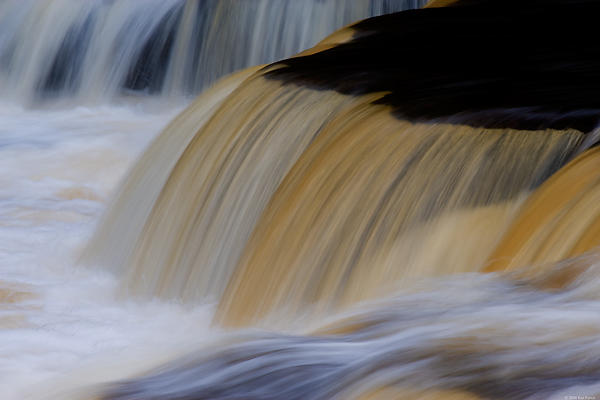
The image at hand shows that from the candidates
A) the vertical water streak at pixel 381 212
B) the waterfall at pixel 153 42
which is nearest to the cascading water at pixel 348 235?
the vertical water streak at pixel 381 212

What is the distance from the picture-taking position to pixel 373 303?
2.62 metres

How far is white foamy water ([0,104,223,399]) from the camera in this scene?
3.00 metres

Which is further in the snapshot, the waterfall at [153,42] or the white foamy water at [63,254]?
the waterfall at [153,42]

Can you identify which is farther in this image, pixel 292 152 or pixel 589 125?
pixel 292 152

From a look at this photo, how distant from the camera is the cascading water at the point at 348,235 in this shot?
214 centimetres

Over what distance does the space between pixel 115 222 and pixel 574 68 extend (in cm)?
233

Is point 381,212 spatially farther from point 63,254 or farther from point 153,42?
point 153,42

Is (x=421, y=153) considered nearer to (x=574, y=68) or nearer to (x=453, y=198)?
(x=453, y=198)

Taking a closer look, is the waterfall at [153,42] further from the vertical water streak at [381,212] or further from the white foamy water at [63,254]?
the vertical water streak at [381,212]

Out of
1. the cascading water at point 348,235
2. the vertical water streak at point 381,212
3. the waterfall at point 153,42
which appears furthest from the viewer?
the waterfall at point 153,42

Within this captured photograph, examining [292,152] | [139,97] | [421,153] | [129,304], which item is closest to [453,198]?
[421,153]

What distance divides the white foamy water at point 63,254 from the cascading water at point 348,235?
17 mm

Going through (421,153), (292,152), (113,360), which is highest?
(292,152)

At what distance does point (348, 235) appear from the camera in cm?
318
